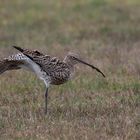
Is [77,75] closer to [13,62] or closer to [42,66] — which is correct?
[42,66]

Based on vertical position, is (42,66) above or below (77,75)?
below

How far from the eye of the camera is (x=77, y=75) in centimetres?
1281

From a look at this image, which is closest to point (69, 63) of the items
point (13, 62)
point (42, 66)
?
point (42, 66)

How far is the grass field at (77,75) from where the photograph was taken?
9.16 m

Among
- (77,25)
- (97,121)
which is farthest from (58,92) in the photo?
(77,25)

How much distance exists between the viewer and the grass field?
916cm

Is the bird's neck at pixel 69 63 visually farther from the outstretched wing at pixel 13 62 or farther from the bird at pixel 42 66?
the outstretched wing at pixel 13 62

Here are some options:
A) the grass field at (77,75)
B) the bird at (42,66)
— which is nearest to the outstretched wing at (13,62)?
the bird at (42,66)

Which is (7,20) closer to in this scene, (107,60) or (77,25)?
(77,25)

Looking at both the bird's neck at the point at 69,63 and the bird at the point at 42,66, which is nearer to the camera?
the bird at the point at 42,66

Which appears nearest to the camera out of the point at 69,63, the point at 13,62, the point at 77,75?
the point at 13,62

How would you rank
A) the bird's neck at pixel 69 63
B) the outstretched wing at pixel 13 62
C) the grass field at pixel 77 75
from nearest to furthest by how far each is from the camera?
1. the grass field at pixel 77 75
2. the outstretched wing at pixel 13 62
3. the bird's neck at pixel 69 63

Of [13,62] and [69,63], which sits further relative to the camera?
[69,63]

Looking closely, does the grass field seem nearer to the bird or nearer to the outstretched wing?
the bird
